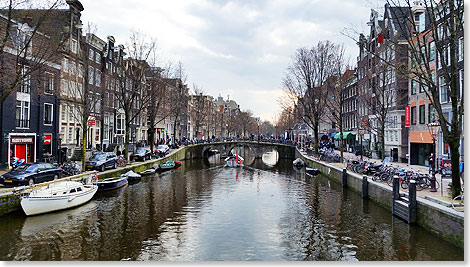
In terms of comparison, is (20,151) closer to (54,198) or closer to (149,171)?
(149,171)

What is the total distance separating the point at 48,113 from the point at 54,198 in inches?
801

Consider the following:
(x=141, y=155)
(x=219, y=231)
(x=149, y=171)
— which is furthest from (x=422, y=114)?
(x=141, y=155)

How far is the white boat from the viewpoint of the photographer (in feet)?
61.7

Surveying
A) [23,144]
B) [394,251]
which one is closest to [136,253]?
[394,251]

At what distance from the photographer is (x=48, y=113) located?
37125 mm

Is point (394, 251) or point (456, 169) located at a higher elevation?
point (456, 169)

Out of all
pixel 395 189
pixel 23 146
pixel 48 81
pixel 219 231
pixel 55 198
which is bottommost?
pixel 219 231

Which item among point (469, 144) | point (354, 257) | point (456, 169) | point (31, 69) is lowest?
point (354, 257)

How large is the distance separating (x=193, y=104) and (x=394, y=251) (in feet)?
295

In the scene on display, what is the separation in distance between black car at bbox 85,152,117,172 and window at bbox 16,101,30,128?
6.72 metres

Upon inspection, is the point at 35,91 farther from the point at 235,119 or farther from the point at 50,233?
the point at 235,119

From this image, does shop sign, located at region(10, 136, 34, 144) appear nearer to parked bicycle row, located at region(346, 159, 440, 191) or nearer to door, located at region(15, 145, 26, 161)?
door, located at region(15, 145, 26, 161)

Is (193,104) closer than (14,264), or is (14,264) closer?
(14,264)

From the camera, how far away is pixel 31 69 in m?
18.9
